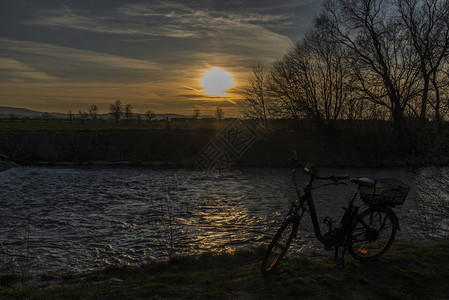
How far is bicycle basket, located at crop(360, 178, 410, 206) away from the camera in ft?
18.5

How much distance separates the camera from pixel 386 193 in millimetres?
5695

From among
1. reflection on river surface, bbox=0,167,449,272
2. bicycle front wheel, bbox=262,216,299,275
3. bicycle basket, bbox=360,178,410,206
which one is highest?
bicycle basket, bbox=360,178,410,206

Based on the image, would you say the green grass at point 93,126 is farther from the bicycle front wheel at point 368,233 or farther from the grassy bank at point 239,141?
the bicycle front wheel at point 368,233

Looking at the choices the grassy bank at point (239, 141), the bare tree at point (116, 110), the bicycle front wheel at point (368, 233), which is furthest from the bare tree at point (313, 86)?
the bare tree at point (116, 110)

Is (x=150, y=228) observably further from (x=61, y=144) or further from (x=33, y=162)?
(x=61, y=144)

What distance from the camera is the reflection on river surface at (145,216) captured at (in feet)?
26.8

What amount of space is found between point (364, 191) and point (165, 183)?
49.3 ft

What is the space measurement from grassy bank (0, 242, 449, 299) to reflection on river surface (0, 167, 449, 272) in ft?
3.26

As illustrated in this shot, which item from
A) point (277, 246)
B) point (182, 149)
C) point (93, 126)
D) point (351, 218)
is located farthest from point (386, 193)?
point (93, 126)

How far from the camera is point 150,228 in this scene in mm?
10234

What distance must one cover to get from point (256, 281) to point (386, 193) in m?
2.65

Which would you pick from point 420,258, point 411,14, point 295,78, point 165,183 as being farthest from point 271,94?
point 420,258

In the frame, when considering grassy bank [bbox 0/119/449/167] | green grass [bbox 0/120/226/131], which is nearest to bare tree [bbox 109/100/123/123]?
green grass [bbox 0/120/226/131]

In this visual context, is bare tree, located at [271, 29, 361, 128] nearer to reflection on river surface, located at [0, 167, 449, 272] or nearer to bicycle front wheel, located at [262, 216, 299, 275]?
reflection on river surface, located at [0, 167, 449, 272]
